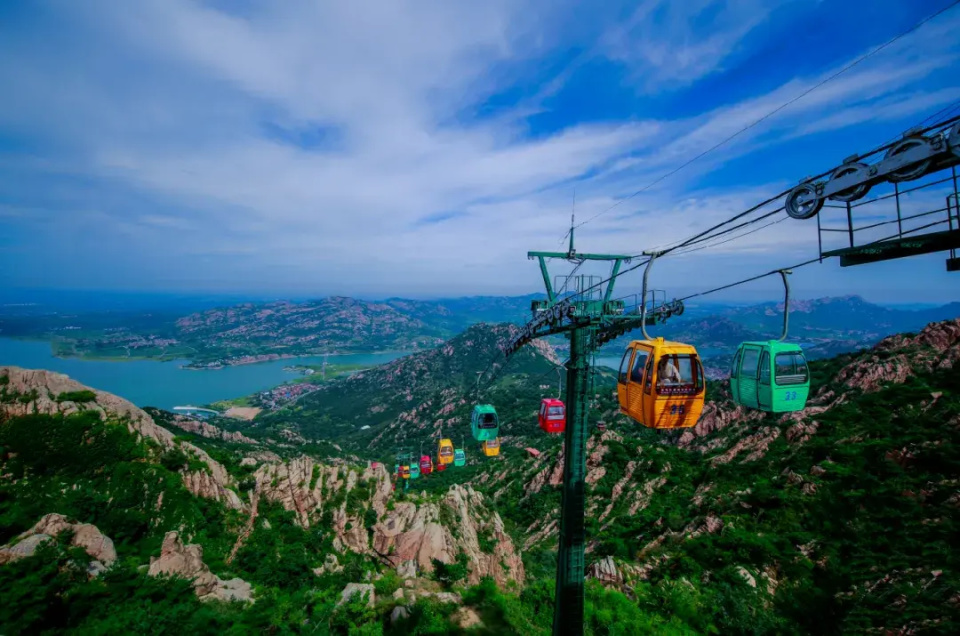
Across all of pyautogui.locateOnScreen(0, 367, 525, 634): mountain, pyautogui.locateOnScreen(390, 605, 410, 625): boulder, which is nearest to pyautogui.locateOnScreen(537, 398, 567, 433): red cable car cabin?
pyautogui.locateOnScreen(0, 367, 525, 634): mountain

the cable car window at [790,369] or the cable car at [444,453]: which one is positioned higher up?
the cable car window at [790,369]

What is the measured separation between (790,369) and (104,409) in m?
33.1

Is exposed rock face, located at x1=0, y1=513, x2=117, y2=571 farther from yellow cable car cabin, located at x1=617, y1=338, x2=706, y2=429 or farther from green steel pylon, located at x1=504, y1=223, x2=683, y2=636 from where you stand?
yellow cable car cabin, located at x1=617, y1=338, x2=706, y2=429

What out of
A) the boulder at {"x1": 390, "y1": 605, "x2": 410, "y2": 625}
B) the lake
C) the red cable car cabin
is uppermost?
the red cable car cabin

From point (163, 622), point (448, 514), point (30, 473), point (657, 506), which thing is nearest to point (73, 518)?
point (30, 473)

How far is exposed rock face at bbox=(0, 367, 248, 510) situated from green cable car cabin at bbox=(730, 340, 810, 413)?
2742cm

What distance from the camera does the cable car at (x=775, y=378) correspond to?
9.95 metres

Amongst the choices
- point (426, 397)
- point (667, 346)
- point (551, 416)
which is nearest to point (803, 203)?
point (667, 346)

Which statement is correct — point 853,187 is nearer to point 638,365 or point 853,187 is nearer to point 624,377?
point 638,365

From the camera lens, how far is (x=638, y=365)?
33.2ft

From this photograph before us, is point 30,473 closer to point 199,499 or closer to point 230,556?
point 199,499

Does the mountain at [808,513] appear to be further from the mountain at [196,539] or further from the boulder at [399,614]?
the boulder at [399,614]

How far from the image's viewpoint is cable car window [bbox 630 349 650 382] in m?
9.91

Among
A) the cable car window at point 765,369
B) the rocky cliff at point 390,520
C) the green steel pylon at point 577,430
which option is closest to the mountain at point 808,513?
the rocky cliff at point 390,520
